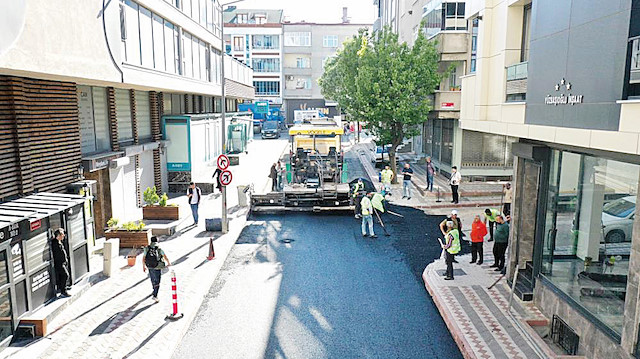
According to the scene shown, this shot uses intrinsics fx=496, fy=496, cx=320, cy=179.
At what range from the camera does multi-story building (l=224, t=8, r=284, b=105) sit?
72250 mm

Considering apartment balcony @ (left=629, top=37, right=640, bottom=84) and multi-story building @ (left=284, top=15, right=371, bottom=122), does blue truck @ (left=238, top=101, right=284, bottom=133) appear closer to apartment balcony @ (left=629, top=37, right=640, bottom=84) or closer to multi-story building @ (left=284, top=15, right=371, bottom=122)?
multi-story building @ (left=284, top=15, right=371, bottom=122)

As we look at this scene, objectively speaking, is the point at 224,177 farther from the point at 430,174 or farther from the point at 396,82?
the point at 396,82

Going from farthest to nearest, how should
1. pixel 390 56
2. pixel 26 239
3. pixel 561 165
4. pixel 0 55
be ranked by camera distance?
pixel 390 56 < pixel 561 165 < pixel 26 239 < pixel 0 55

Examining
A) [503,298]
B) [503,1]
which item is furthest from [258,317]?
[503,1]

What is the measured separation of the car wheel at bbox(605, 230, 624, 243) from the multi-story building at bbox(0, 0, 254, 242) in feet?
36.1

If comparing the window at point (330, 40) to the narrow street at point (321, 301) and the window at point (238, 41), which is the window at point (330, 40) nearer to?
the window at point (238, 41)

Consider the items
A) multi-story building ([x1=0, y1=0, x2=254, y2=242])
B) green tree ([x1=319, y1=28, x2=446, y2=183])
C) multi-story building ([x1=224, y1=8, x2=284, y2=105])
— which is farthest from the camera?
multi-story building ([x1=224, y1=8, x2=284, y2=105])

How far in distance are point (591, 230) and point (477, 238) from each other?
4.17 metres

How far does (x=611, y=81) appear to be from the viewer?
24.5 ft

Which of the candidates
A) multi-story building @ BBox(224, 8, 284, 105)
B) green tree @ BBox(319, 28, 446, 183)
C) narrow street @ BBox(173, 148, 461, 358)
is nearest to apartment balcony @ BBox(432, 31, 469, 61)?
green tree @ BBox(319, 28, 446, 183)

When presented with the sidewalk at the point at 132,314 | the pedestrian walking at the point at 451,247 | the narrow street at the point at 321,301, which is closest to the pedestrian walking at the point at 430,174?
the narrow street at the point at 321,301

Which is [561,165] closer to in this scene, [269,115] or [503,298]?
[503,298]

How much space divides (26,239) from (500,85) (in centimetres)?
1108

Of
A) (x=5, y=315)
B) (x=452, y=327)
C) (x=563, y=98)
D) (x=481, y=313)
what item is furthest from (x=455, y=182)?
(x=5, y=315)
